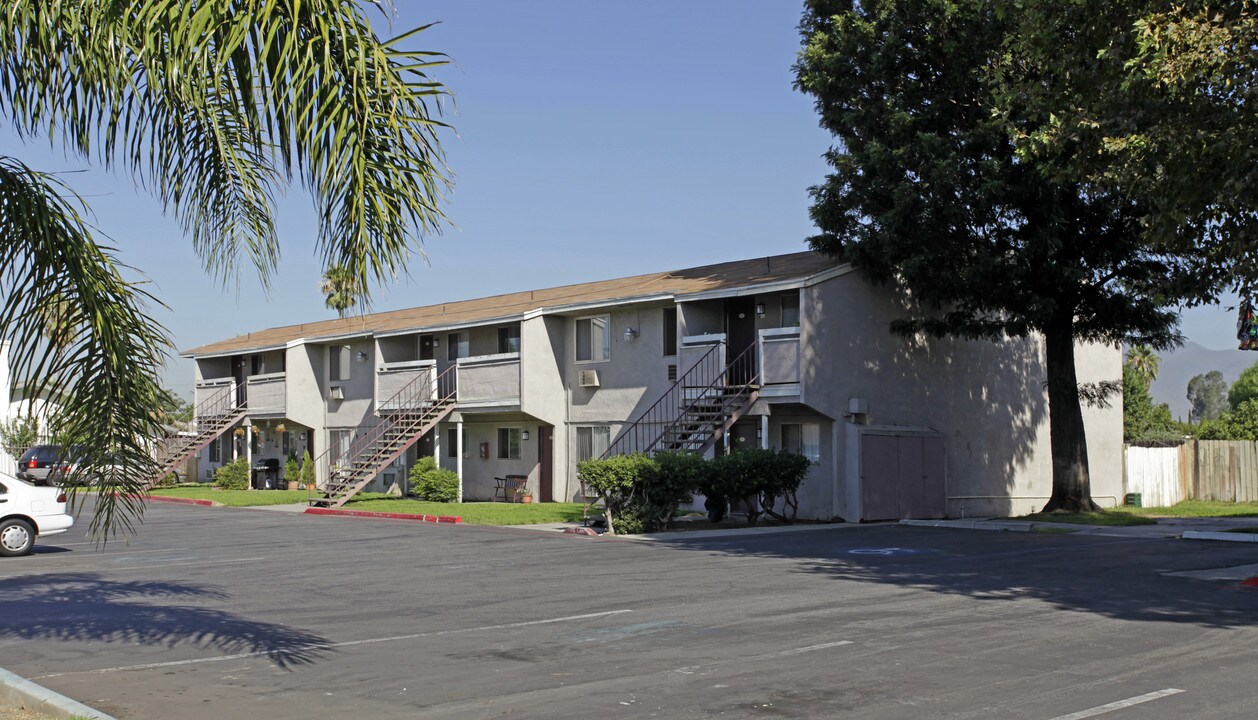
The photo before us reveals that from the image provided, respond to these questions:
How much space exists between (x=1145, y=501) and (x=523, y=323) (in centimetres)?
2024

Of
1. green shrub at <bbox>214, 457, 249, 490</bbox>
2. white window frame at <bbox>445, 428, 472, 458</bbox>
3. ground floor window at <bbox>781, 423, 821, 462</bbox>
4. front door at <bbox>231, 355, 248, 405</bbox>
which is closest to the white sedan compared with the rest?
ground floor window at <bbox>781, 423, 821, 462</bbox>

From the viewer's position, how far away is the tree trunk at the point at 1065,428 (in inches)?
1113

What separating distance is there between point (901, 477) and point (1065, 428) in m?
4.05

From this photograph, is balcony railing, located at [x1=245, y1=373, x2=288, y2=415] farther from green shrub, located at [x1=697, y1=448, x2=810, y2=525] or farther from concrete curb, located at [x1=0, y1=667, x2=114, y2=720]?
concrete curb, located at [x1=0, y1=667, x2=114, y2=720]

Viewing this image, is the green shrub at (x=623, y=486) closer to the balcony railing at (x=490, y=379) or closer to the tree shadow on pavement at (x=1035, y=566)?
the tree shadow on pavement at (x=1035, y=566)

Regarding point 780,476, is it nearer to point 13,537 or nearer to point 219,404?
point 13,537

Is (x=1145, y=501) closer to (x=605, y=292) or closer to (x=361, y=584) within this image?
(x=605, y=292)

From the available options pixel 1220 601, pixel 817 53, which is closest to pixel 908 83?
pixel 817 53

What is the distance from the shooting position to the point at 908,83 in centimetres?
2677

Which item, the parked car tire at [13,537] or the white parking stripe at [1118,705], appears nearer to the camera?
the white parking stripe at [1118,705]

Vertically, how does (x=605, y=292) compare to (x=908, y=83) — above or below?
below

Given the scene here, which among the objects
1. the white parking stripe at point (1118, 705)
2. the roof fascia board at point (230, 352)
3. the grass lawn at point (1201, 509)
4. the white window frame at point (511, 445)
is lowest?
the grass lawn at point (1201, 509)

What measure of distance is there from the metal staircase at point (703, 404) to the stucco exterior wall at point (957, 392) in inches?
71.0

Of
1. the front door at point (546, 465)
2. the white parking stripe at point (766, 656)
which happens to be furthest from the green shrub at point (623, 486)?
the white parking stripe at point (766, 656)
